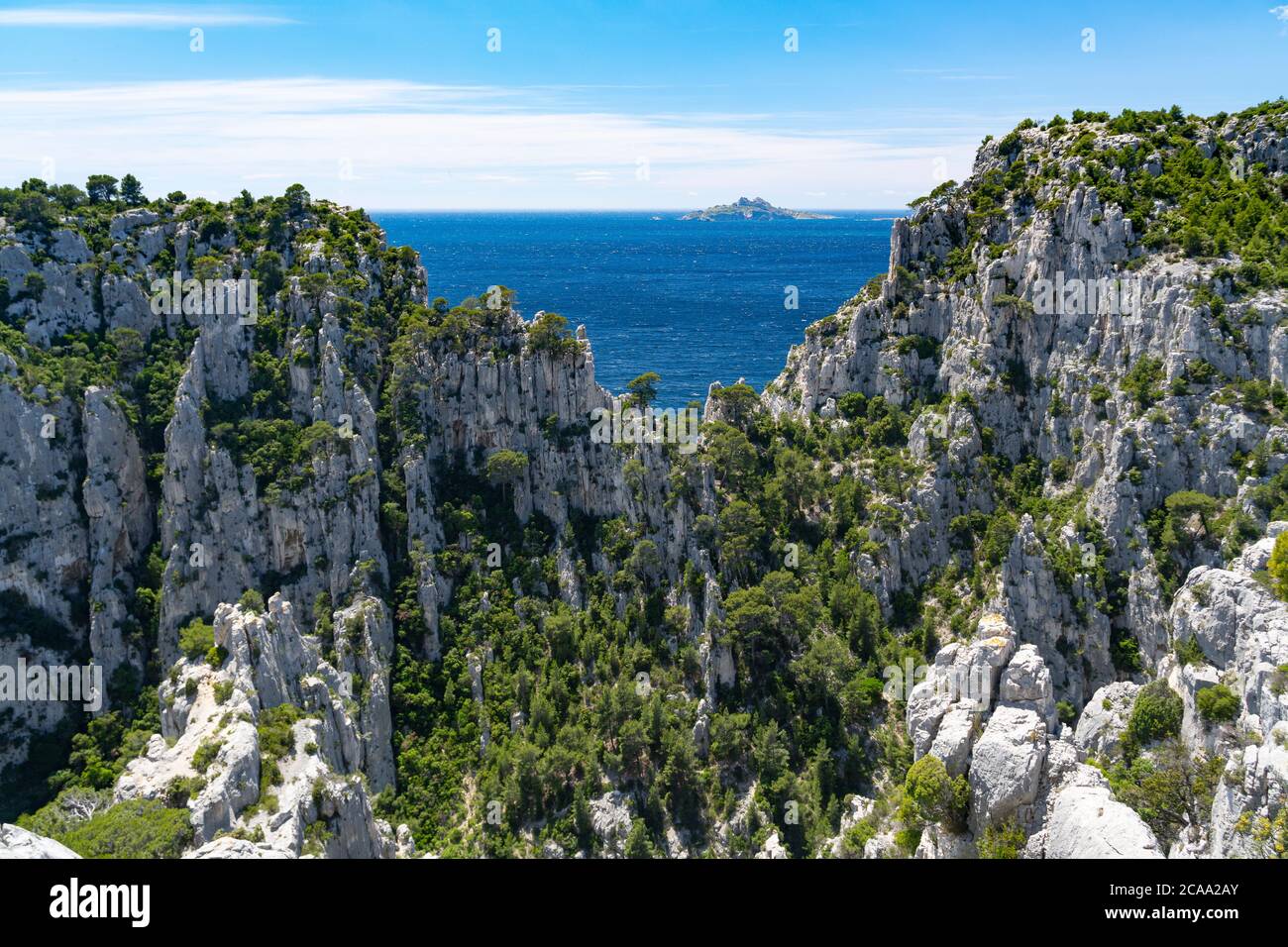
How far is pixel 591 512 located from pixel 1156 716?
5803 cm

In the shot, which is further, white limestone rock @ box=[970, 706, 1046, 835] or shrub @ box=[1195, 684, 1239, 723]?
shrub @ box=[1195, 684, 1239, 723]

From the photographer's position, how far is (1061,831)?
32.2 meters

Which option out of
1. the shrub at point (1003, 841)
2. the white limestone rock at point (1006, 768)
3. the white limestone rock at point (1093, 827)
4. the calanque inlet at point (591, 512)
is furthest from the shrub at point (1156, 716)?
the shrub at point (1003, 841)

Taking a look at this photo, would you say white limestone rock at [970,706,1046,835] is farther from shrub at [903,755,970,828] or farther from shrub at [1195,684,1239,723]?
shrub at [1195,684,1239,723]

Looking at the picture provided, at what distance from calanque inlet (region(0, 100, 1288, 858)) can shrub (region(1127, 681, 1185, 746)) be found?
2.69 ft

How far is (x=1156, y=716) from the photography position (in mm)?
A: 47344

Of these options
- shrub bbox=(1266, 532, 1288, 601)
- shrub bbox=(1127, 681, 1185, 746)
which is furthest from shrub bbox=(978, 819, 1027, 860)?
shrub bbox=(1266, 532, 1288, 601)

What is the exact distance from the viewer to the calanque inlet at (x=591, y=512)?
2623 inches

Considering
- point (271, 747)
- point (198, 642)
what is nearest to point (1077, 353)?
point (271, 747)

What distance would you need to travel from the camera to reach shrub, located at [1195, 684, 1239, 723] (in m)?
41.7
